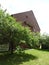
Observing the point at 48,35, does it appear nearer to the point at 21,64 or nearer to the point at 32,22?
the point at 32,22

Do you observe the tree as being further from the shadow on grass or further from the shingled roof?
the shingled roof

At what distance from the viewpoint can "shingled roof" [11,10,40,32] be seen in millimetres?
29164

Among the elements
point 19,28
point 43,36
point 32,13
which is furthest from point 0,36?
point 32,13

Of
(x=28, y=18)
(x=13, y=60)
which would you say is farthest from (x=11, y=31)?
(x=28, y=18)

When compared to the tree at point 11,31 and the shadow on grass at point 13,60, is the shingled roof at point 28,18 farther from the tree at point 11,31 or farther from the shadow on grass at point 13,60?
the shadow on grass at point 13,60

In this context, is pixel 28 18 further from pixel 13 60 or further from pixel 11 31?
pixel 13 60

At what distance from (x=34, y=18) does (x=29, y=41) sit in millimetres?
14390

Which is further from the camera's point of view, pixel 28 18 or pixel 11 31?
pixel 28 18

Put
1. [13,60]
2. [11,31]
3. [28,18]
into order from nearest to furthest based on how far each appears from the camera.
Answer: [13,60] → [11,31] → [28,18]

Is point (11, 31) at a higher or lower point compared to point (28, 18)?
lower

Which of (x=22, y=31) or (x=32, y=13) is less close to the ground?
(x=32, y=13)

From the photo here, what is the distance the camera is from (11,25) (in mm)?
16938

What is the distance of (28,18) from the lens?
101ft

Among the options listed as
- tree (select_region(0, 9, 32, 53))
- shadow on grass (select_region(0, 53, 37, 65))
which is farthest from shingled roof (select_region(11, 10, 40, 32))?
shadow on grass (select_region(0, 53, 37, 65))
